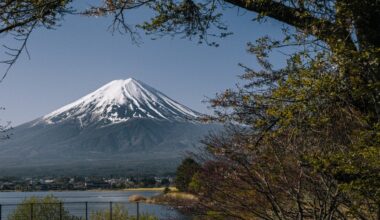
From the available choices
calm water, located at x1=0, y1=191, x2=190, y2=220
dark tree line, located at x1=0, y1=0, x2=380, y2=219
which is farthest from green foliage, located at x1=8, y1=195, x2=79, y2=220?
dark tree line, located at x1=0, y1=0, x2=380, y2=219

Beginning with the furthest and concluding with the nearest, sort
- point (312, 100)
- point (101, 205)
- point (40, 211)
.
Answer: point (101, 205) → point (40, 211) → point (312, 100)

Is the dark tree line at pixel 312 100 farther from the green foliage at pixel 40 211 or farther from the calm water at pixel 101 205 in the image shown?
the green foliage at pixel 40 211

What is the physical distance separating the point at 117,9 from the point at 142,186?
465 ft

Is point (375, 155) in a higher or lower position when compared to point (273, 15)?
lower

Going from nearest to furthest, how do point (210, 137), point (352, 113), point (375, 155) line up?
point (375, 155) < point (352, 113) < point (210, 137)

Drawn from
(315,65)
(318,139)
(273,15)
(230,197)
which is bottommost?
(230,197)

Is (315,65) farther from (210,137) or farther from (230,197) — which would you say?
(210,137)

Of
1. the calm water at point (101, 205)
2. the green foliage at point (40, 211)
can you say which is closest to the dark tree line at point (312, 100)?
the calm water at point (101, 205)

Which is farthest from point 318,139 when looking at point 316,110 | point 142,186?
point 142,186

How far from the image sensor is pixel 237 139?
30.1 feet

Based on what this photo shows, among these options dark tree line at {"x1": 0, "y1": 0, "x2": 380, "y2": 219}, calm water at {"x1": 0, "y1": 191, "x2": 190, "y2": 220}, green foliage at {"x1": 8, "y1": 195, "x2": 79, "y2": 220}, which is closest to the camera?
dark tree line at {"x1": 0, "y1": 0, "x2": 380, "y2": 219}

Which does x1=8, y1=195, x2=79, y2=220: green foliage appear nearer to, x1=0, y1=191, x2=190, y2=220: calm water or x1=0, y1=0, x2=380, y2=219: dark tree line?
x1=0, y1=191, x2=190, y2=220: calm water

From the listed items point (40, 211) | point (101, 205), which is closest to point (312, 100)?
point (40, 211)

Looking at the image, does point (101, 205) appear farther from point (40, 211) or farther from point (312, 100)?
point (312, 100)
